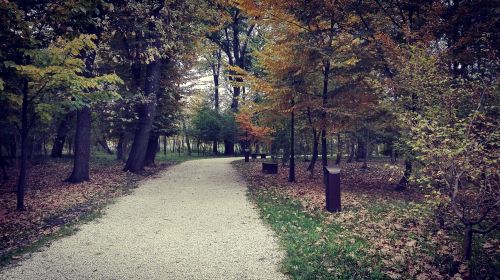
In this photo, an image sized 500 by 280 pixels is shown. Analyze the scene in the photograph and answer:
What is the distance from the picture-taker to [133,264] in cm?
531

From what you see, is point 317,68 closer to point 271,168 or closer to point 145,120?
point 271,168

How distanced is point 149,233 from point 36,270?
7.46ft

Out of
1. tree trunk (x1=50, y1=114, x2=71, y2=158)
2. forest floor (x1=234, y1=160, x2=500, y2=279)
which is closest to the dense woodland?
forest floor (x1=234, y1=160, x2=500, y2=279)

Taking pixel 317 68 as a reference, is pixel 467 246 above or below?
below

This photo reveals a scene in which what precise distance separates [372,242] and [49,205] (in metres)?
8.96

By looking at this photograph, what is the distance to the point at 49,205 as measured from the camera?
31.4 ft

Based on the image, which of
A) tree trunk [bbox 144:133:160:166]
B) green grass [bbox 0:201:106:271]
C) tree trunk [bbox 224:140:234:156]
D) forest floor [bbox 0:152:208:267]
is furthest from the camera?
tree trunk [bbox 224:140:234:156]

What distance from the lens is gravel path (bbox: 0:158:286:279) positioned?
4992 millimetres

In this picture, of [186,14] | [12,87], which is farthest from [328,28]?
[12,87]

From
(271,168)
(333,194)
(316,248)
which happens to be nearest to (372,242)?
(316,248)

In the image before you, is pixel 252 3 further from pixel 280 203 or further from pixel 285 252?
pixel 285 252

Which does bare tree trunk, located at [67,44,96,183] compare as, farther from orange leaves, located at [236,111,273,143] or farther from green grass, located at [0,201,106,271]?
orange leaves, located at [236,111,273,143]

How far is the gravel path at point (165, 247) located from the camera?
499 centimetres

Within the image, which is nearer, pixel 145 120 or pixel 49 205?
pixel 49 205
